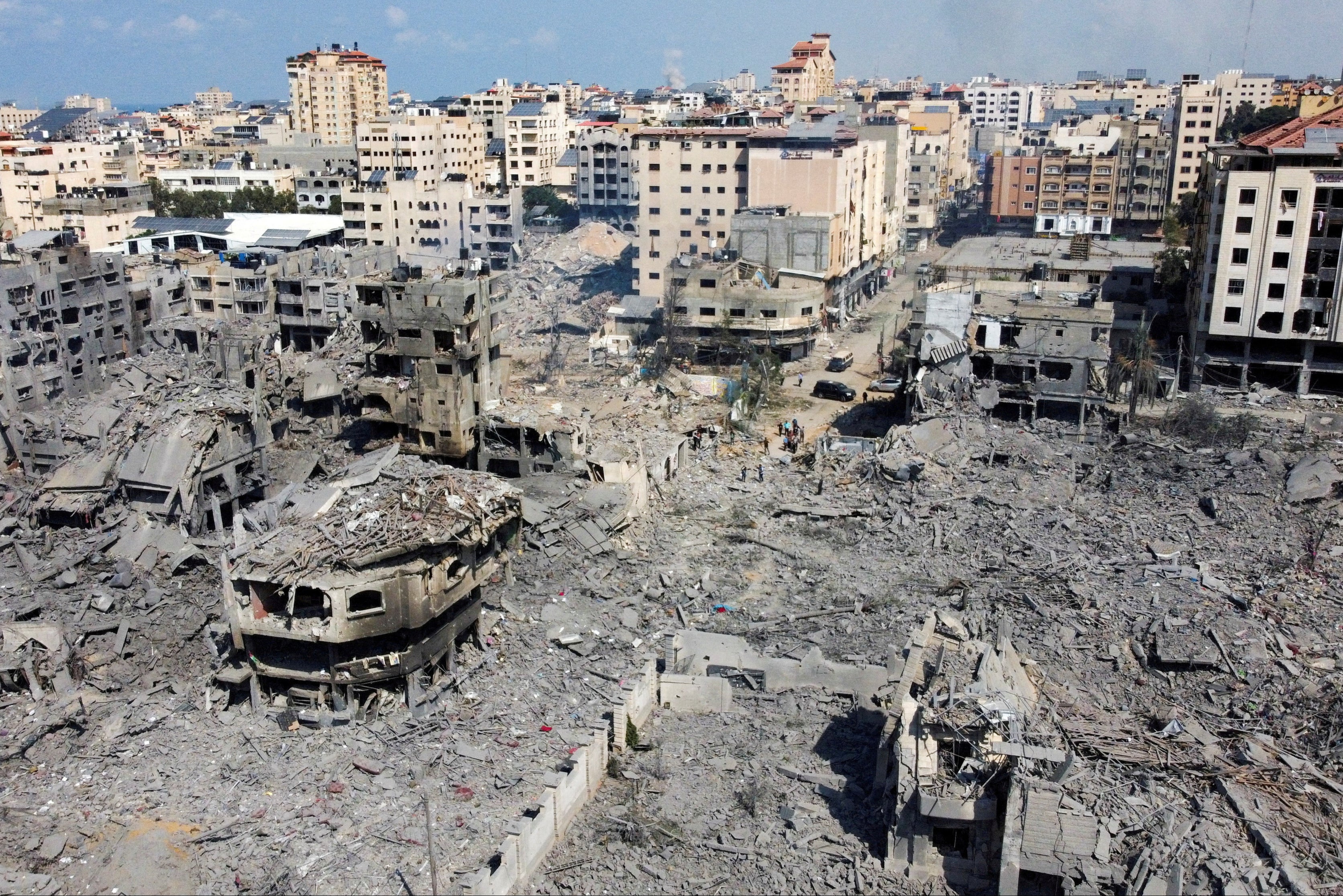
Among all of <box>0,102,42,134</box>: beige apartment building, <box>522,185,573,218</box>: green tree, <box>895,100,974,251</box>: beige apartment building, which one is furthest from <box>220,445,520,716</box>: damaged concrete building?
<box>0,102,42,134</box>: beige apartment building

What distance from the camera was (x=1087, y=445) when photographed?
3803 cm

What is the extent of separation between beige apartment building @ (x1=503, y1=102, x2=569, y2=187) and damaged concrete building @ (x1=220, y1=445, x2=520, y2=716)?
79.8 m

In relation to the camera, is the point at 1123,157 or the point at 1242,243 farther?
the point at 1123,157

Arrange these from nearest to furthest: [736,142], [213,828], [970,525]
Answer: [213,828] < [970,525] < [736,142]

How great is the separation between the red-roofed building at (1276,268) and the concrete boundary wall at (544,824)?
33.3 m

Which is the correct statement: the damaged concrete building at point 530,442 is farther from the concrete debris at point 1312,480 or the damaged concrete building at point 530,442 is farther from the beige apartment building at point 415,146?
the beige apartment building at point 415,146

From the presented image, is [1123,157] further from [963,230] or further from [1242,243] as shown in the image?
[1242,243]

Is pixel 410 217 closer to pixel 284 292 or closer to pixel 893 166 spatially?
pixel 284 292

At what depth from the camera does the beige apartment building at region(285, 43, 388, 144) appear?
13438cm

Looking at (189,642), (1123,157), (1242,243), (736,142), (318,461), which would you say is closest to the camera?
(189,642)

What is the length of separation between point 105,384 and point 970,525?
122 ft

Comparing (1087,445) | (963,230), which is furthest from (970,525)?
(963,230)

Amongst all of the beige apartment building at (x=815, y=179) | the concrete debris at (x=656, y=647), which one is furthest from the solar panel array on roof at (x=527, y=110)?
the concrete debris at (x=656, y=647)

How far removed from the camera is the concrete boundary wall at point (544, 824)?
18.1 metres
